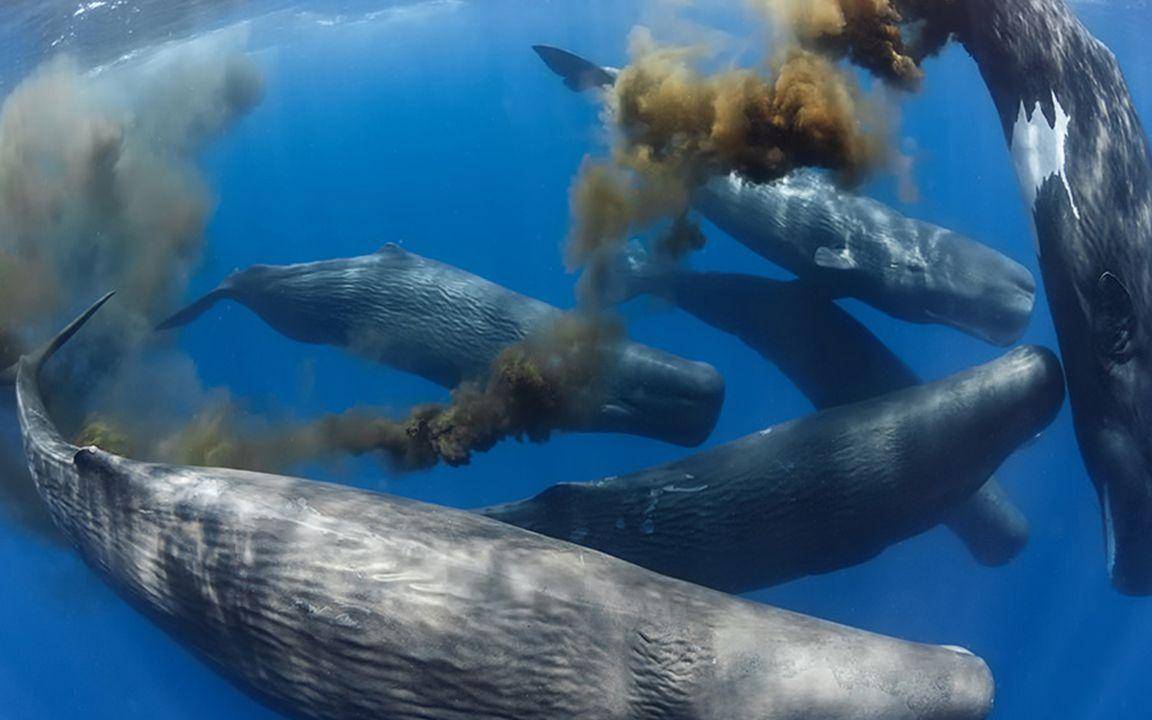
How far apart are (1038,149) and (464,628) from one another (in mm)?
6543

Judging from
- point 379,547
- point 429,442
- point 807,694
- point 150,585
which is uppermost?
point 379,547

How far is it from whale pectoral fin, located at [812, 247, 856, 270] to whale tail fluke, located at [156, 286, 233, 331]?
9414 millimetres

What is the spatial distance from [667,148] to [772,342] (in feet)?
11.7

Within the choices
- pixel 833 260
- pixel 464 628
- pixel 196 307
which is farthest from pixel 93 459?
pixel 833 260

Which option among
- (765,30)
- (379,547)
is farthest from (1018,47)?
(379,547)

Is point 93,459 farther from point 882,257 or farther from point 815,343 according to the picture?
point 882,257

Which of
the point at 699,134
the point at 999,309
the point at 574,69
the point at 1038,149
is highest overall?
the point at 1038,149

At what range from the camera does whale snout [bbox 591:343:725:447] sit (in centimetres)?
933

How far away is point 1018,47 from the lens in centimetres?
709

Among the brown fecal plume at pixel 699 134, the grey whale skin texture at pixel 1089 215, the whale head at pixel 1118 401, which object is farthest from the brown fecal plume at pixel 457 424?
the whale head at pixel 1118 401

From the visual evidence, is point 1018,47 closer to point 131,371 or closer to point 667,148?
point 667,148

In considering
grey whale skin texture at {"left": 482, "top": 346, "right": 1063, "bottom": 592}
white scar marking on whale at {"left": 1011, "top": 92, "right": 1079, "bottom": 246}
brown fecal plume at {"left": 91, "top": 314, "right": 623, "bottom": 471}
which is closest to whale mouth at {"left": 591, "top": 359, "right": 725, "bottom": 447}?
brown fecal plume at {"left": 91, "top": 314, "right": 623, "bottom": 471}

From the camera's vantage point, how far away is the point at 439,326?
1137 centimetres

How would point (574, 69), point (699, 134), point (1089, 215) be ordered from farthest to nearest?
1. point (574, 69)
2. point (699, 134)
3. point (1089, 215)
